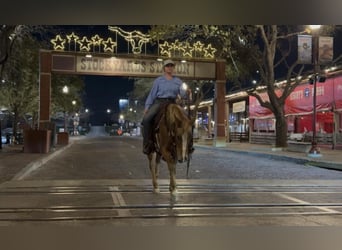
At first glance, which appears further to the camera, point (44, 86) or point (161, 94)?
point (44, 86)

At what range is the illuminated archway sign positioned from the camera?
2819 cm

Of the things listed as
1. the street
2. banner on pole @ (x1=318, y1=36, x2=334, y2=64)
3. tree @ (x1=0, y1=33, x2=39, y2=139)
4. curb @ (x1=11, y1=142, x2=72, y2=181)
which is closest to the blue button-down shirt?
the street

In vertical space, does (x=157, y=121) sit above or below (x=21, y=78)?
below

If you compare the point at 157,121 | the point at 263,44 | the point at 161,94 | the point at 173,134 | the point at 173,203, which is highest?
Result: the point at 263,44

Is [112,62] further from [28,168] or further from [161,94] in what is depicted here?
[161,94]

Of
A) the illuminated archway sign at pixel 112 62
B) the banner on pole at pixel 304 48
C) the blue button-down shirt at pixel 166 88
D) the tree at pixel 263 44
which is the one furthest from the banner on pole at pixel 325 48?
the blue button-down shirt at pixel 166 88

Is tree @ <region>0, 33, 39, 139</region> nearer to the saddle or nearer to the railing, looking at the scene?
the saddle

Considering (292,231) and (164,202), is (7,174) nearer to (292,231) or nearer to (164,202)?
(164,202)

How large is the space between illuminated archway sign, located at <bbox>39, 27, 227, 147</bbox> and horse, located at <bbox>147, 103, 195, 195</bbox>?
20.4 meters

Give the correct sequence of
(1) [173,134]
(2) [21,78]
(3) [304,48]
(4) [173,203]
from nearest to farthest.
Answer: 1. (1) [173,134]
2. (4) [173,203]
3. (3) [304,48]
4. (2) [21,78]

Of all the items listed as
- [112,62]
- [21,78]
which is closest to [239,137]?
[112,62]

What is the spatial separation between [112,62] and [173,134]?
21.8 metres

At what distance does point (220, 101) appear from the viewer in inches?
→ 1261
